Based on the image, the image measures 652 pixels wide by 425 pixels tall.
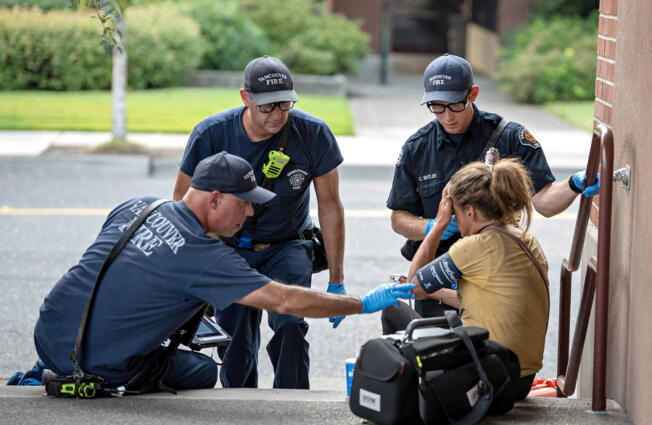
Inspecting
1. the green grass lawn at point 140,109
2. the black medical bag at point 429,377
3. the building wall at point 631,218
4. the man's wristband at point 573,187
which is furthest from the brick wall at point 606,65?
the green grass lawn at point 140,109

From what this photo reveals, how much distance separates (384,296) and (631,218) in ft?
3.72

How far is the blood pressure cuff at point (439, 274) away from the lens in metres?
3.98

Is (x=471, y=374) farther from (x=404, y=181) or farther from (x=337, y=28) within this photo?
(x=337, y=28)

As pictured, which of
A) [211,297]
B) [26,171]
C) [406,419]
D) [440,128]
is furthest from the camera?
[26,171]

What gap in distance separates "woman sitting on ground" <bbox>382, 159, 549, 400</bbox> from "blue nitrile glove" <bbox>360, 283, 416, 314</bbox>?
84 millimetres

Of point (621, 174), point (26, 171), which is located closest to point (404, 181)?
point (621, 174)

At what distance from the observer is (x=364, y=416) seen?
12.1ft

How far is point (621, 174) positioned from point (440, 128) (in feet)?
3.57

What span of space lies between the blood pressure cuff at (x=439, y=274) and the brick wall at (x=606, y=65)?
110cm

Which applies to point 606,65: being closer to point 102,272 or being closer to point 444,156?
point 444,156

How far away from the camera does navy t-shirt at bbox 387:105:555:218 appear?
4.79m

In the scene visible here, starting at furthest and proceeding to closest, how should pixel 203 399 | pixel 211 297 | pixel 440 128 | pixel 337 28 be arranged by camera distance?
1. pixel 337 28
2. pixel 440 128
3. pixel 203 399
4. pixel 211 297

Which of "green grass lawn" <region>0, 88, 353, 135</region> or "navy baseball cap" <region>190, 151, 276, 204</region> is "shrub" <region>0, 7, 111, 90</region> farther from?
"navy baseball cap" <region>190, 151, 276, 204</region>

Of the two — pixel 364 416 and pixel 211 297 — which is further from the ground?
pixel 211 297
